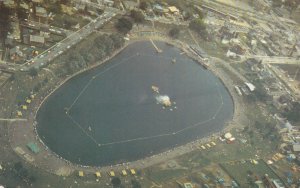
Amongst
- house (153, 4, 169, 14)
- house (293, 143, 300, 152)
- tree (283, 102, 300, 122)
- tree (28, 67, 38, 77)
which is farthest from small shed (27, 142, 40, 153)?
house (153, 4, 169, 14)

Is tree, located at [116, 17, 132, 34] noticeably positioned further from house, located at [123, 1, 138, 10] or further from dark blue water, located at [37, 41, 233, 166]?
house, located at [123, 1, 138, 10]

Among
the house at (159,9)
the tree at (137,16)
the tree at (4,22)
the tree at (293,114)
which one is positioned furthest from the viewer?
the house at (159,9)

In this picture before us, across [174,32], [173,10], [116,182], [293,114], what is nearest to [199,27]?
[174,32]

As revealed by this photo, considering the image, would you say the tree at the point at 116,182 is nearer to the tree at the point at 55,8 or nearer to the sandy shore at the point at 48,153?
the sandy shore at the point at 48,153

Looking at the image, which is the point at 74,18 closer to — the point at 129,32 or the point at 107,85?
the point at 129,32

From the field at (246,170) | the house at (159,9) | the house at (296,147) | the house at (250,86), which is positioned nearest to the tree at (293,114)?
the house at (296,147)

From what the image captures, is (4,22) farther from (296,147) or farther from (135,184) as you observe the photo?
(296,147)
